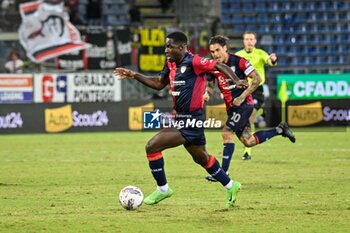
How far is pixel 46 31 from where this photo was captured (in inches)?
1298

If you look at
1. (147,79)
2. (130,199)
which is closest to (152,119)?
(147,79)

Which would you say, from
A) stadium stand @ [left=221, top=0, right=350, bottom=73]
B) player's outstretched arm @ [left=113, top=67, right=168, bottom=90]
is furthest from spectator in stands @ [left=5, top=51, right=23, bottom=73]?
player's outstretched arm @ [left=113, top=67, right=168, bottom=90]

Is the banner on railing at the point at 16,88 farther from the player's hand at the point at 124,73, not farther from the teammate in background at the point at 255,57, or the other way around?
the player's hand at the point at 124,73

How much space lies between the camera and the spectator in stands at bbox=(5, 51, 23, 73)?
32.3 m

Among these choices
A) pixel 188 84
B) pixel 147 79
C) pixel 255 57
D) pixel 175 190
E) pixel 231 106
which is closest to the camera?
pixel 188 84

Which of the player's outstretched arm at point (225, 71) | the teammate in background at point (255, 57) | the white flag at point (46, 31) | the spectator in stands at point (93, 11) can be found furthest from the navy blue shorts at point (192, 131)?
the spectator in stands at point (93, 11)

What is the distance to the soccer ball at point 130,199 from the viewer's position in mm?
10320

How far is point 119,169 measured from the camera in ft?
54.5

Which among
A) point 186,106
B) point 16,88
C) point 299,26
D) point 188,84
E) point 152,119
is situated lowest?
point 16,88

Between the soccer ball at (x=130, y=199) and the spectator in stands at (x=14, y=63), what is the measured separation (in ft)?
74.4

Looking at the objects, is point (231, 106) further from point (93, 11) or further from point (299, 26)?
point (299, 26)

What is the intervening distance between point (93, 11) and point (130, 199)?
26032 mm

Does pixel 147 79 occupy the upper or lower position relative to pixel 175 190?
upper

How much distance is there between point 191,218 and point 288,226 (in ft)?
3.86
